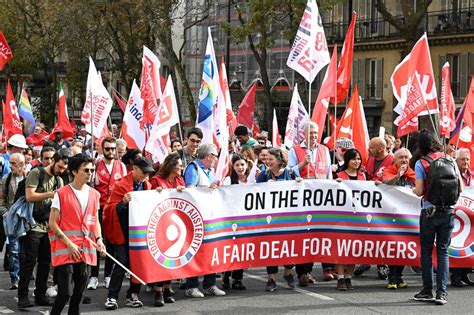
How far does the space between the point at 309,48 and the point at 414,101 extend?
70.4 inches

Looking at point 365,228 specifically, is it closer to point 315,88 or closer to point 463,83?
point 463,83

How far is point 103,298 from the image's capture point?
11.0 meters

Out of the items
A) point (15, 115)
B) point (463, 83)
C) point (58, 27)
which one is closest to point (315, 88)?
point (463, 83)

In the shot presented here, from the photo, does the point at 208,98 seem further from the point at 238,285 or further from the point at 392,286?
the point at 392,286

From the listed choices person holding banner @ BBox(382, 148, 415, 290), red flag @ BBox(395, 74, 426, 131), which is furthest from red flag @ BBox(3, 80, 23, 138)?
person holding banner @ BBox(382, 148, 415, 290)

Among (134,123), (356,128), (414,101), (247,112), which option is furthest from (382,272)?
(247,112)

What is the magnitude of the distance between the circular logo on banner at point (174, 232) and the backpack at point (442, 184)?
8.48 feet

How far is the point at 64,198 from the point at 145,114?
7829mm

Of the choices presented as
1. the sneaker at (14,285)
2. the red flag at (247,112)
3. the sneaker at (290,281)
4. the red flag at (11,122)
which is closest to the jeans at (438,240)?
the sneaker at (290,281)

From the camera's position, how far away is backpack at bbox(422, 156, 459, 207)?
406 inches

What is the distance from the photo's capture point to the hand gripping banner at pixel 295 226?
1072cm

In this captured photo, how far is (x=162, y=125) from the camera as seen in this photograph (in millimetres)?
13734

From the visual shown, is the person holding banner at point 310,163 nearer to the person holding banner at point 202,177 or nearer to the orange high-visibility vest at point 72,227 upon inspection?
the person holding banner at point 202,177

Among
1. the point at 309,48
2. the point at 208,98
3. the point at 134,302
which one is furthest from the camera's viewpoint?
the point at 309,48
